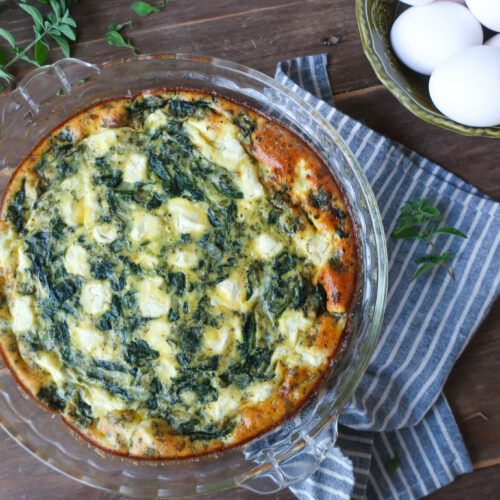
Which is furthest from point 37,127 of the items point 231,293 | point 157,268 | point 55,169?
point 231,293

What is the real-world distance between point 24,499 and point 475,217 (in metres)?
2.23

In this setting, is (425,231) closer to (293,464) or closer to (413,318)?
(413,318)

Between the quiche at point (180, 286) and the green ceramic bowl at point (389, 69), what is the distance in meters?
0.47

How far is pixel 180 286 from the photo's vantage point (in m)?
1.98

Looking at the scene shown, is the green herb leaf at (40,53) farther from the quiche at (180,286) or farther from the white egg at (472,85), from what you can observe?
the white egg at (472,85)

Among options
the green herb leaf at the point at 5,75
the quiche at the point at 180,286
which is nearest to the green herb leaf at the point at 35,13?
the green herb leaf at the point at 5,75

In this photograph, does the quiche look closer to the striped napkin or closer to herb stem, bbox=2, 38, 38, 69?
the striped napkin

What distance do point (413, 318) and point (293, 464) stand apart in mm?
761

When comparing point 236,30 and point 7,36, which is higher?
point 7,36

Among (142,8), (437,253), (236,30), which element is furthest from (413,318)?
(142,8)

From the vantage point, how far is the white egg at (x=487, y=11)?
204cm

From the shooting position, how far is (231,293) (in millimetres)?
1957

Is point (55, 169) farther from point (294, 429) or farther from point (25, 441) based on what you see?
point (294, 429)

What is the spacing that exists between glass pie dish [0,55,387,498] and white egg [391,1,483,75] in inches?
19.1
